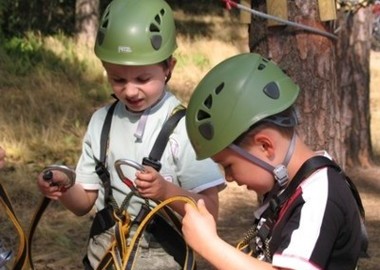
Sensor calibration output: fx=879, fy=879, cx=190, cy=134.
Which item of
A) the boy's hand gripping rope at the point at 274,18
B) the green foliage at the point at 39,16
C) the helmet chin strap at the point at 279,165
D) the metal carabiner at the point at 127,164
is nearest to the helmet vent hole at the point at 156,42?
the metal carabiner at the point at 127,164

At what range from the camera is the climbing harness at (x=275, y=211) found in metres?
2.49

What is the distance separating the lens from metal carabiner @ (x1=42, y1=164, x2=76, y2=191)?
3.17 meters

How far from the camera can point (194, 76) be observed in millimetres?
11578

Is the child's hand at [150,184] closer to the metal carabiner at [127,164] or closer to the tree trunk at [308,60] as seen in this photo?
the metal carabiner at [127,164]

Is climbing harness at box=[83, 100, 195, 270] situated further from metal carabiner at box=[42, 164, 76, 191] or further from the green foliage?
A: the green foliage

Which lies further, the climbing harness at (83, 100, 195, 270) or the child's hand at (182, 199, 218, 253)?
the climbing harness at (83, 100, 195, 270)

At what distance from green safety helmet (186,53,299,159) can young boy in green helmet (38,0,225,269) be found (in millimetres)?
563

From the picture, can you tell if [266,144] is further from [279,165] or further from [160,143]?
[160,143]

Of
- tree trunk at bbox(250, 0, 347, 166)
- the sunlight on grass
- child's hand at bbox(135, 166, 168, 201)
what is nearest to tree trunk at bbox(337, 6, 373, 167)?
the sunlight on grass

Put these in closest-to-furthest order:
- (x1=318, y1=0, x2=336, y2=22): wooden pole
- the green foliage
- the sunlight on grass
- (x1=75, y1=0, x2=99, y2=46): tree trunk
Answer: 1. (x1=318, y1=0, x2=336, y2=22): wooden pole
2. the sunlight on grass
3. (x1=75, y1=0, x2=99, y2=46): tree trunk
4. the green foliage

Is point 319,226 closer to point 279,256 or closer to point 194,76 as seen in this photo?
point 279,256

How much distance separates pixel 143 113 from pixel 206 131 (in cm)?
74

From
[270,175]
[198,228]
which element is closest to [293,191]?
[270,175]

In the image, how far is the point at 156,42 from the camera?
127 inches
